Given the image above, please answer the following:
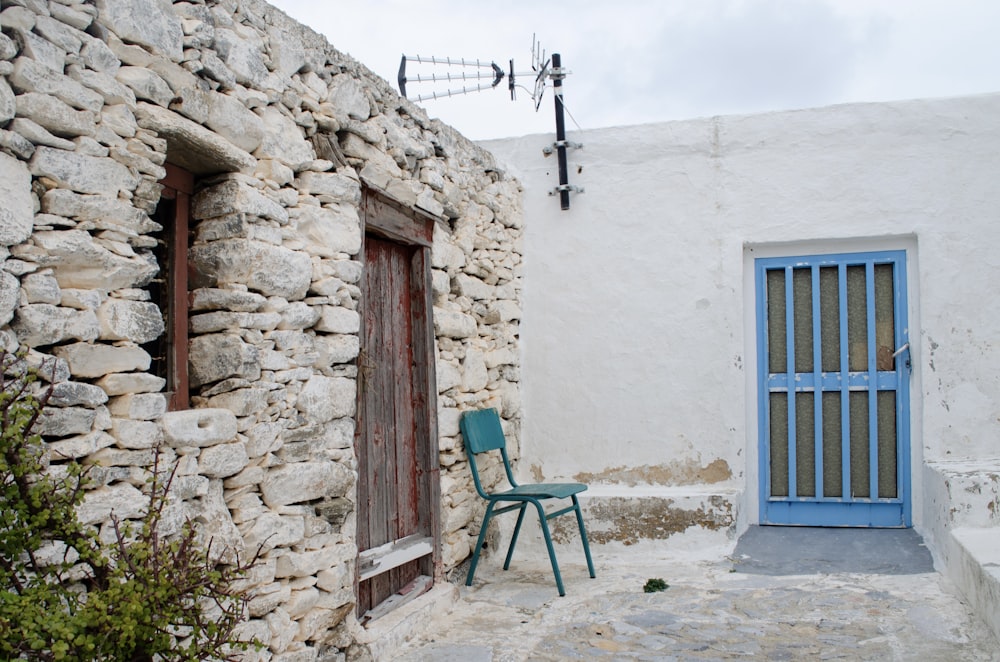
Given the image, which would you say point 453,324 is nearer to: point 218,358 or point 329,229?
point 329,229

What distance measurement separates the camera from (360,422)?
388cm

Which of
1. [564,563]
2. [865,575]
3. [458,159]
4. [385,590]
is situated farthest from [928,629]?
[458,159]

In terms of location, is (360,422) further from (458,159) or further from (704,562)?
(704,562)

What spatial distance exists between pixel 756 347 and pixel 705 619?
1.95 metres

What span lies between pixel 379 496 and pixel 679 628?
A: 57.6 inches

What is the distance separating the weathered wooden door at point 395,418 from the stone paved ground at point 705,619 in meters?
0.33

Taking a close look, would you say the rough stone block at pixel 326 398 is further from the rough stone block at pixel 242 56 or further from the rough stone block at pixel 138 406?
the rough stone block at pixel 242 56

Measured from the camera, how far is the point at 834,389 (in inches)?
211

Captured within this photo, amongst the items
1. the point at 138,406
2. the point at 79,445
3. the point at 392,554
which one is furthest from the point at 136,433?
the point at 392,554

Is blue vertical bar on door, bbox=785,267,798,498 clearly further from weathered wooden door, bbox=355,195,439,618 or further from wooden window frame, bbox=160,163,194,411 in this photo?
wooden window frame, bbox=160,163,194,411

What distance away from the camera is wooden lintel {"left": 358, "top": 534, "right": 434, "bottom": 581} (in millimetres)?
3846

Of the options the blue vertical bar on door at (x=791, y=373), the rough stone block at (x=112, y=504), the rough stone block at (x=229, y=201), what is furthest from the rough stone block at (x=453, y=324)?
the rough stone block at (x=112, y=504)

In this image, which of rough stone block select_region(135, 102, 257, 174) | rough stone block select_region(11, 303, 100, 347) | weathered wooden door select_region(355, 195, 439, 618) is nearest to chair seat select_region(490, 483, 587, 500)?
weathered wooden door select_region(355, 195, 439, 618)

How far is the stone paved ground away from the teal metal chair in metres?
Answer: 0.18
